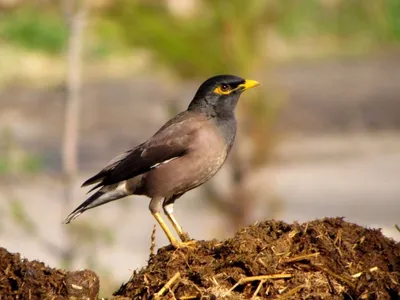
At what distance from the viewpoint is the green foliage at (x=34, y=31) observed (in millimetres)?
30594

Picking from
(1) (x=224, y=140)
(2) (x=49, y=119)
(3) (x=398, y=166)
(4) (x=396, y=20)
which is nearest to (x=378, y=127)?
(4) (x=396, y=20)

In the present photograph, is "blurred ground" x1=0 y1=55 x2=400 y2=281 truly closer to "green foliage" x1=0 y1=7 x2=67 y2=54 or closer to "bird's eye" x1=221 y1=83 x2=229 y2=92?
"green foliage" x1=0 y1=7 x2=67 y2=54

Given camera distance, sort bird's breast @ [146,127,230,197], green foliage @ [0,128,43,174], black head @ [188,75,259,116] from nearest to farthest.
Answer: bird's breast @ [146,127,230,197] < black head @ [188,75,259,116] < green foliage @ [0,128,43,174]

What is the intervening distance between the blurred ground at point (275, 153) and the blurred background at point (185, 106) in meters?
0.04

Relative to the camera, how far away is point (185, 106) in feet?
70.0

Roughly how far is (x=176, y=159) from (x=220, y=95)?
23.8 inches

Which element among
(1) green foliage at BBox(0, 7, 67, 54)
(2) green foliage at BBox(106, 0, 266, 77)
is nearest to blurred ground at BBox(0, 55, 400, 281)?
(2) green foliage at BBox(106, 0, 266, 77)

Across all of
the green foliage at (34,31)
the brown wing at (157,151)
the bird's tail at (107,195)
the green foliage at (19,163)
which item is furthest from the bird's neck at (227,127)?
the green foliage at (34,31)

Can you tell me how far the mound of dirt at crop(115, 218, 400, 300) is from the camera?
219 inches

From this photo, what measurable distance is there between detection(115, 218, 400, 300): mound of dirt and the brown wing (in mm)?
1646

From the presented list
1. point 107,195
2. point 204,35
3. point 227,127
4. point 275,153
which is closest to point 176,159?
point 227,127

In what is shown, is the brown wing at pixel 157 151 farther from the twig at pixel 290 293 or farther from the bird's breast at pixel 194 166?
the twig at pixel 290 293

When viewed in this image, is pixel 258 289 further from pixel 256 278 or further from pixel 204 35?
pixel 204 35

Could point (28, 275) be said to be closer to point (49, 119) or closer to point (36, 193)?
point (36, 193)
